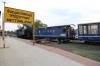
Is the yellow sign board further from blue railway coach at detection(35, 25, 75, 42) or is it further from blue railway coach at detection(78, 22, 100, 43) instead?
blue railway coach at detection(35, 25, 75, 42)

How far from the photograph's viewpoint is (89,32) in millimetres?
17859

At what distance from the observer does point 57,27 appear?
2439 centimetres

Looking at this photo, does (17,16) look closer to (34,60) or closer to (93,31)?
(34,60)

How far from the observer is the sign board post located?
46.1 feet

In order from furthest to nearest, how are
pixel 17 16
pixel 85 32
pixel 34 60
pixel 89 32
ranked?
pixel 85 32 < pixel 89 32 < pixel 17 16 < pixel 34 60

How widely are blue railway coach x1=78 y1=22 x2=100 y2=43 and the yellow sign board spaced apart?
7.29 meters

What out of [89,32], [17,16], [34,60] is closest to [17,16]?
[17,16]

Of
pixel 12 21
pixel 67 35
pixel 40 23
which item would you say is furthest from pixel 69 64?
pixel 40 23

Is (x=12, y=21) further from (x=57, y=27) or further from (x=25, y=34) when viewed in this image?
(x=25, y=34)

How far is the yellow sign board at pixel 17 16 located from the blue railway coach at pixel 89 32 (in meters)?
7.29

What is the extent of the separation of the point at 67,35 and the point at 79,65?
15.5 m

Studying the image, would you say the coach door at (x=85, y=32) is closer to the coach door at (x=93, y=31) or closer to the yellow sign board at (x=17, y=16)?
the coach door at (x=93, y=31)

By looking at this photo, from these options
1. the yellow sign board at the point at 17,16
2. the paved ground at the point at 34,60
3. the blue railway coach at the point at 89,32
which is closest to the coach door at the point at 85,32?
the blue railway coach at the point at 89,32

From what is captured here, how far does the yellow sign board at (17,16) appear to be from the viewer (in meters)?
14.1
